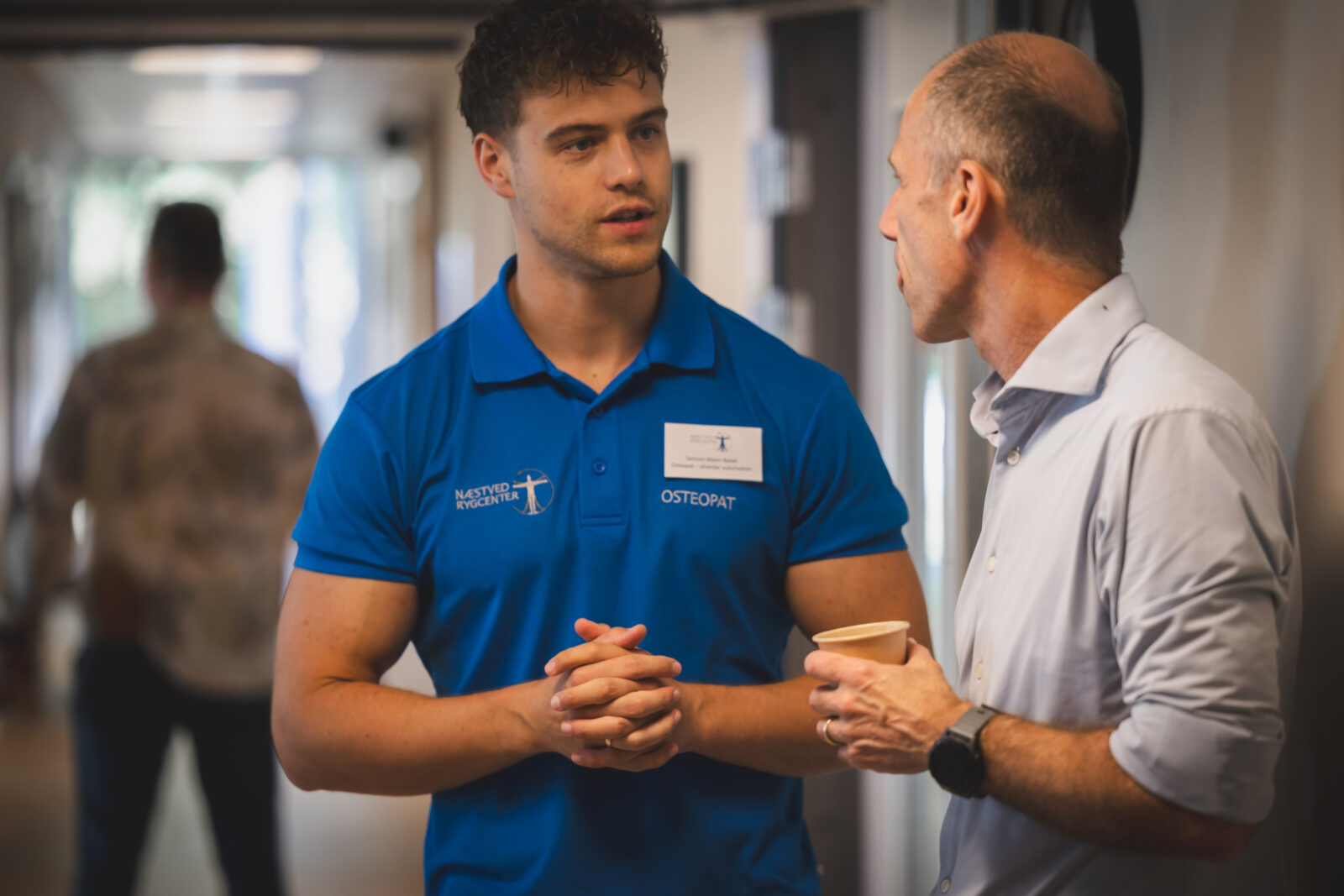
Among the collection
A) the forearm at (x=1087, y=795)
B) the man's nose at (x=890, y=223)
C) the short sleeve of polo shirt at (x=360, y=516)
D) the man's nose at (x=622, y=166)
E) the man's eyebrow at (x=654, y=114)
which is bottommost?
the forearm at (x=1087, y=795)

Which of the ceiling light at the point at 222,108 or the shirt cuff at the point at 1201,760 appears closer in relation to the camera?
the shirt cuff at the point at 1201,760

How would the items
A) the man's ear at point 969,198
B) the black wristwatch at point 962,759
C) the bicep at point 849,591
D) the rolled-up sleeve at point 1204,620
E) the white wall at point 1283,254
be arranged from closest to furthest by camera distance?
the rolled-up sleeve at point 1204,620, the black wristwatch at point 962,759, the man's ear at point 969,198, the white wall at point 1283,254, the bicep at point 849,591

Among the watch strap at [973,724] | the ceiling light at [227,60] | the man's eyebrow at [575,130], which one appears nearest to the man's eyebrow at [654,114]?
the man's eyebrow at [575,130]

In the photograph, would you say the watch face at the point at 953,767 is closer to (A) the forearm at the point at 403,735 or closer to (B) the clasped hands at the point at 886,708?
(B) the clasped hands at the point at 886,708

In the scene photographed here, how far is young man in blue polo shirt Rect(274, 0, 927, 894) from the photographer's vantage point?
139 centimetres

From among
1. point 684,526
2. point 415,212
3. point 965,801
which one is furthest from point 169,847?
point 965,801

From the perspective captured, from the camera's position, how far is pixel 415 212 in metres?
3.47

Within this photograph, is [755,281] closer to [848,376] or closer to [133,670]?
[848,376]

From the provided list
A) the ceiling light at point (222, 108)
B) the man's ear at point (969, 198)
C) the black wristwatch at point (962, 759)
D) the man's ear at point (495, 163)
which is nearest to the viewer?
the black wristwatch at point (962, 759)

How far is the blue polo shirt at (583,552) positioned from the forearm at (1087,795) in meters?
0.46

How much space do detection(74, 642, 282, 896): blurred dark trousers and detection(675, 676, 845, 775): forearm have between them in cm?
183

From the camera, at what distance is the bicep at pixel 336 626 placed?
1.41 metres

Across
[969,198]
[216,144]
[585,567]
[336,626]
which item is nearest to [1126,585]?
[969,198]

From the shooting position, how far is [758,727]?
1.38 metres
